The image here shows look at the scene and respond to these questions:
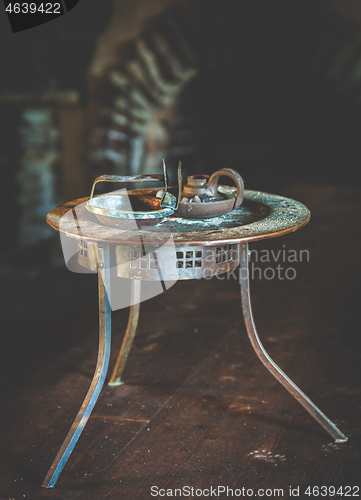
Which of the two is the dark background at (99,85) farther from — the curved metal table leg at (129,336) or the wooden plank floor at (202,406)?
the curved metal table leg at (129,336)

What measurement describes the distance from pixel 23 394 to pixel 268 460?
1.08 metres

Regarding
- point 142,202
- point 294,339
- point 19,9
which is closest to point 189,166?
point 19,9

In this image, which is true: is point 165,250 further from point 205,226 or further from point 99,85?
point 99,85

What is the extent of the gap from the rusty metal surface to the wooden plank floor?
0.81 m

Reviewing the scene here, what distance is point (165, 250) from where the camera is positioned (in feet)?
5.21

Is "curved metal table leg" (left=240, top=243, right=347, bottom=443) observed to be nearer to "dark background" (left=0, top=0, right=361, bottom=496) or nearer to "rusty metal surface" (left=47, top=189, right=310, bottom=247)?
"rusty metal surface" (left=47, top=189, right=310, bottom=247)

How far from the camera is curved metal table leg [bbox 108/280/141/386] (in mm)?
2270

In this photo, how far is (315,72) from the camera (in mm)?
3781

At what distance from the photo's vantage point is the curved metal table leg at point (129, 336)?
2270mm

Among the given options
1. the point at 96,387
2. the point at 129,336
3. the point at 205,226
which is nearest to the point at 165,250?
the point at 205,226

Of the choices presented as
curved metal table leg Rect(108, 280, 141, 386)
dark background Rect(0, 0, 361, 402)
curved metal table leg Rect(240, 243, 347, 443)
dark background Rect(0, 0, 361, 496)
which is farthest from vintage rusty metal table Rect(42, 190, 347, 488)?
dark background Rect(0, 0, 361, 402)

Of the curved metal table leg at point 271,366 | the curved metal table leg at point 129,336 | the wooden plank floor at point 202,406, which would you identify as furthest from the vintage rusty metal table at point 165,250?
the curved metal table leg at point 129,336

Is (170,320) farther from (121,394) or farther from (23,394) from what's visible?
(23,394)

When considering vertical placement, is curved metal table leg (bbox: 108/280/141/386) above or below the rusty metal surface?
below
